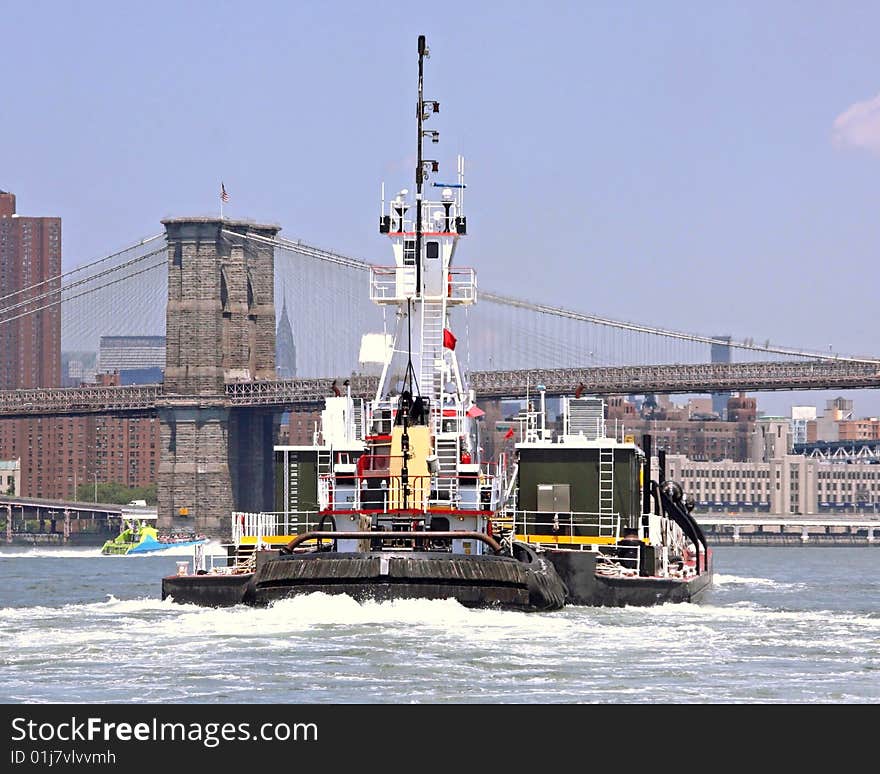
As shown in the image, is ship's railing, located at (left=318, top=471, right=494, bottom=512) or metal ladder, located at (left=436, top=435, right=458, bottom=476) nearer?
ship's railing, located at (left=318, top=471, right=494, bottom=512)

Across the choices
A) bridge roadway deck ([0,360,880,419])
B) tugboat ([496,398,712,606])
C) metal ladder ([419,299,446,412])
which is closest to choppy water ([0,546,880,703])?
tugboat ([496,398,712,606])

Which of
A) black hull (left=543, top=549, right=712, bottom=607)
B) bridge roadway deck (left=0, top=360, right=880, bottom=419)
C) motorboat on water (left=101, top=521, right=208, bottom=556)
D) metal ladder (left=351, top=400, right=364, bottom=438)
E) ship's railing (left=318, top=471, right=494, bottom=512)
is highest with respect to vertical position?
bridge roadway deck (left=0, top=360, right=880, bottom=419)

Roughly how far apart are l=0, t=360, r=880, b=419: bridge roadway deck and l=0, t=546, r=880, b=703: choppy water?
270ft

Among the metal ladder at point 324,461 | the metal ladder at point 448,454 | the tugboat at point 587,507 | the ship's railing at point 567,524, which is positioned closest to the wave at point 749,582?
the tugboat at point 587,507

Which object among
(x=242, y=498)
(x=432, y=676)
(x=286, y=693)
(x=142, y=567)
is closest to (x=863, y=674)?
(x=432, y=676)

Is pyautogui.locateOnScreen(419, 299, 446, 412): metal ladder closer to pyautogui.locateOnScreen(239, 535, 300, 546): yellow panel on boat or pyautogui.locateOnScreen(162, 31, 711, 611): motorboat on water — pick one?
pyautogui.locateOnScreen(162, 31, 711, 611): motorboat on water

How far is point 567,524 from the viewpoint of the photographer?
53.0 m

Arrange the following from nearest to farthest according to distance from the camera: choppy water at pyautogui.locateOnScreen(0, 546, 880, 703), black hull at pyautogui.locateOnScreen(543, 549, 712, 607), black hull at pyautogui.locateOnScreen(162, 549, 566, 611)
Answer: choppy water at pyautogui.locateOnScreen(0, 546, 880, 703), black hull at pyautogui.locateOnScreen(162, 549, 566, 611), black hull at pyautogui.locateOnScreen(543, 549, 712, 607)

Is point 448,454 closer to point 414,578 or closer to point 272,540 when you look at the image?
point 414,578

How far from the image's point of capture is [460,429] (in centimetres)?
4966

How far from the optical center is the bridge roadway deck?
463ft

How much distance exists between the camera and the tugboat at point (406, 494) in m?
43.8
